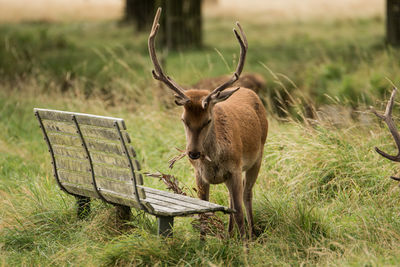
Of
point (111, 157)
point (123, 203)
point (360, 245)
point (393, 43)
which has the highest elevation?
point (111, 157)

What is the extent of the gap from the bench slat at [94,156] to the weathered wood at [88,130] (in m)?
0.15

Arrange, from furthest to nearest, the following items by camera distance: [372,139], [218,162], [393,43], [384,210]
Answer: [393,43]
[372,139]
[384,210]
[218,162]

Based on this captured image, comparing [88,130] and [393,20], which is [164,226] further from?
[393,20]

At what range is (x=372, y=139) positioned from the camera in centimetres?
720

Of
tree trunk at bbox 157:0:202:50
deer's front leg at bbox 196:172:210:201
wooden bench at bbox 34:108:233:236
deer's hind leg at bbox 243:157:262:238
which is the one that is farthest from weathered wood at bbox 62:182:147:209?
tree trunk at bbox 157:0:202:50

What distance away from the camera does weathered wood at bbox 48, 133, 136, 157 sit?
189 inches

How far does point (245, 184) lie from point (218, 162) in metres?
0.87

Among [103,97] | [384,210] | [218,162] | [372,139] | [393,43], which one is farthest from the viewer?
[393,43]

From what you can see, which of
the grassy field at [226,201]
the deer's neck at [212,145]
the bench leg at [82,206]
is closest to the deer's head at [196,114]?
the deer's neck at [212,145]

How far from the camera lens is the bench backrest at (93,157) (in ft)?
15.6

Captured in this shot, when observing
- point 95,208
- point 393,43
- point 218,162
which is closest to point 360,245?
point 218,162

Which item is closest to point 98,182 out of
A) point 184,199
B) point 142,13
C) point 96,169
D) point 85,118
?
point 96,169

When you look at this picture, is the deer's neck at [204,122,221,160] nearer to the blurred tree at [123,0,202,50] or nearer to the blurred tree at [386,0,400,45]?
the blurred tree at [386,0,400,45]

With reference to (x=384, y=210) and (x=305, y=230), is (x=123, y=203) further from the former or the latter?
(x=384, y=210)
